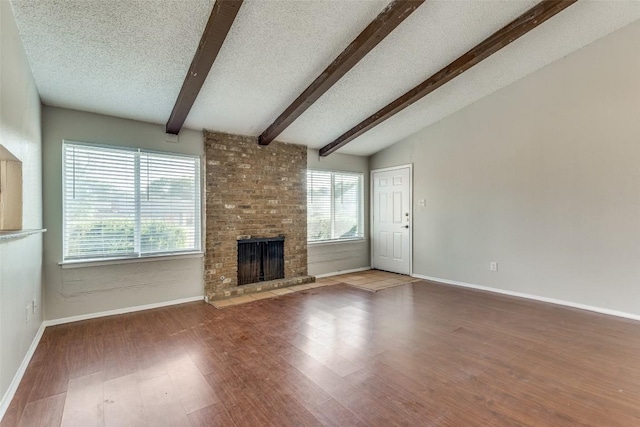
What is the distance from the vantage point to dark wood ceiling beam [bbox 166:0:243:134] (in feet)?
7.56

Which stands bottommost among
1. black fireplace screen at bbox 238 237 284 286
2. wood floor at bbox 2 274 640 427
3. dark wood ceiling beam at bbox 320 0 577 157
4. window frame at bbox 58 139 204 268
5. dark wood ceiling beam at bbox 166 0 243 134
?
wood floor at bbox 2 274 640 427

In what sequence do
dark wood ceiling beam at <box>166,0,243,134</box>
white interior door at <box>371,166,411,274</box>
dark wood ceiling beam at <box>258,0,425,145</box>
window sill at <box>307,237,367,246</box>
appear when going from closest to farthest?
dark wood ceiling beam at <box>166,0,243,134</box>, dark wood ceiling beam at <box>258,0,425,145</box>, window sill at <box>307,237,367,246</box>, white interior door at <box>371,166,411,274</box>

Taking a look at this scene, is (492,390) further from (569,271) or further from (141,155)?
(141,155)

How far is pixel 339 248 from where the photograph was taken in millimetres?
6004

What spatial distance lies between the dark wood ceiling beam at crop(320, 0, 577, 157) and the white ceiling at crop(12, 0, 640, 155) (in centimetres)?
8


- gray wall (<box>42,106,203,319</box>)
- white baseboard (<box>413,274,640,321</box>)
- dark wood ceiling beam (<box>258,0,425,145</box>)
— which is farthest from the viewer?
white baseboard (<box>413,274,640,321</box>)

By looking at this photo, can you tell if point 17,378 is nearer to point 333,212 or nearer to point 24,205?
point 24,205

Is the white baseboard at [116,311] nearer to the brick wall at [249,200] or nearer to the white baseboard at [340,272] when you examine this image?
the brick wall at [249,200]

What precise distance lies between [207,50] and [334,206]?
382 centimetres

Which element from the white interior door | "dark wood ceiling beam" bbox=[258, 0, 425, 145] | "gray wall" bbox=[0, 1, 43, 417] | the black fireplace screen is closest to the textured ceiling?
"gray wall" bbox=[0, 1, 43, 417]

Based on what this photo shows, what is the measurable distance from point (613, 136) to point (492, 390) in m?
3.39

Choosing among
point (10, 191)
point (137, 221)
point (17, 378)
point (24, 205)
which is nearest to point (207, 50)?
point (10, 191)

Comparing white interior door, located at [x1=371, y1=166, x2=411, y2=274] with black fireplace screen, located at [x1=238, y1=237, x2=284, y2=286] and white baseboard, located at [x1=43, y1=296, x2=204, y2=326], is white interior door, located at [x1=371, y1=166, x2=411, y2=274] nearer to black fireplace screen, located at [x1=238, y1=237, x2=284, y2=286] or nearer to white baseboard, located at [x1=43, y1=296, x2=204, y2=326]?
black fireplace screen, located at [x1=238, y1=237, x2=284, y2=286]

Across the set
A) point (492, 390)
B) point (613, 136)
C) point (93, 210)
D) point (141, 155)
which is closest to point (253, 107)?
point (141, 155)
